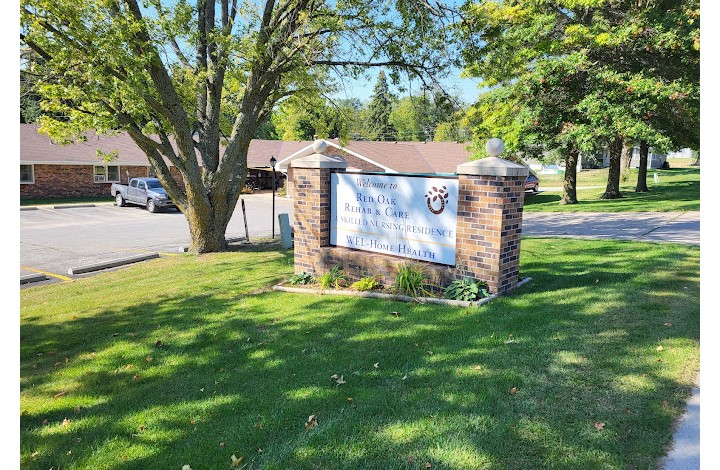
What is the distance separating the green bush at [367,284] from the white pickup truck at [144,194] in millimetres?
19170

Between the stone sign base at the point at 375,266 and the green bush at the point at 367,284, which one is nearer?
the stone sign base at the point at 375,266

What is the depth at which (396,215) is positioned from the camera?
6785 millimetres

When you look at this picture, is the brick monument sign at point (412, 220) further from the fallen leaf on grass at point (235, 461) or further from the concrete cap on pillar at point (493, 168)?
the fallen leaf on grass at point (235, 461)

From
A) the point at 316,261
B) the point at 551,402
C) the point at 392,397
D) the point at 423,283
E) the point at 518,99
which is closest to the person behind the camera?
the point at 551,402

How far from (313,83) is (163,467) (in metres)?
11.6

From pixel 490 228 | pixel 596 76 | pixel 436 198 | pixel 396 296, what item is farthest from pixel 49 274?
pixel 596 76

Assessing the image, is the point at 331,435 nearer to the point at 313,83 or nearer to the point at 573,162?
the point at 313,83

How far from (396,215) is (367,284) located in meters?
1.03

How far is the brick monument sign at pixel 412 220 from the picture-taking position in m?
5.84

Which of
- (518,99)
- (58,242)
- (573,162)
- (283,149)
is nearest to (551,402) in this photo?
(58,242)

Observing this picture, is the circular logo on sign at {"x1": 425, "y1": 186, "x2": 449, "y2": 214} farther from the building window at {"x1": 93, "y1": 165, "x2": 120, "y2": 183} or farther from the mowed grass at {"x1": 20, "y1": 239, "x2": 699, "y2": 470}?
the building window at {"x1": 93, "y1": 165, "x2": 120, "y2": 183}

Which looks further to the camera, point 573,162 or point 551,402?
point 573,162

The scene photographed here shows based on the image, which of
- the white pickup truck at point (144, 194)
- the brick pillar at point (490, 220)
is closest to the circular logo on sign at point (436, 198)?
the brick pillar at point (490, 220)

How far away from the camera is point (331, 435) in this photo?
3223 millimetres
